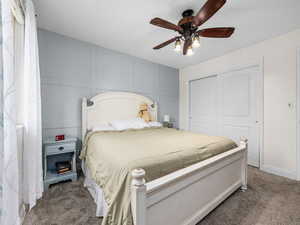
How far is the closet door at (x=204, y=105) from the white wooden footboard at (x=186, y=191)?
193 cm

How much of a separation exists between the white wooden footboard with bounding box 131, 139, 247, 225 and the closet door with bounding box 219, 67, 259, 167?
1.38m

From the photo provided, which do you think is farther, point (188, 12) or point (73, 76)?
point (73, 76)

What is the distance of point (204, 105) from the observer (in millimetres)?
4094

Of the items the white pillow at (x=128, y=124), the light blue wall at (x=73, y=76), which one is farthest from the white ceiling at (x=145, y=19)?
the white pillow at (x=128, y=124)

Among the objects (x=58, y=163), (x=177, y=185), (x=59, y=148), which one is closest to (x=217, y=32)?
(x=177, y=185)

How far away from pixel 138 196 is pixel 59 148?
193cm

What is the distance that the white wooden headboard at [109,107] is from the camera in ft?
9.48

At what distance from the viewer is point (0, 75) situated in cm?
69

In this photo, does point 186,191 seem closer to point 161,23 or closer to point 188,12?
point 161,23

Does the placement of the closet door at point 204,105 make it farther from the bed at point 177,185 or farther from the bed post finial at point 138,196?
the bed post finial at point 138,196

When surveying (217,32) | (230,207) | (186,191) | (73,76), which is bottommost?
(230,207)

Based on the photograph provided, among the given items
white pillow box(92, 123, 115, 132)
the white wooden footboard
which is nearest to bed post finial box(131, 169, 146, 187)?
the white wooden footboard

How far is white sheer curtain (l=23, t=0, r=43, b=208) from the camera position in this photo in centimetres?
165

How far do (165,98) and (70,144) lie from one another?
9.58 ft
